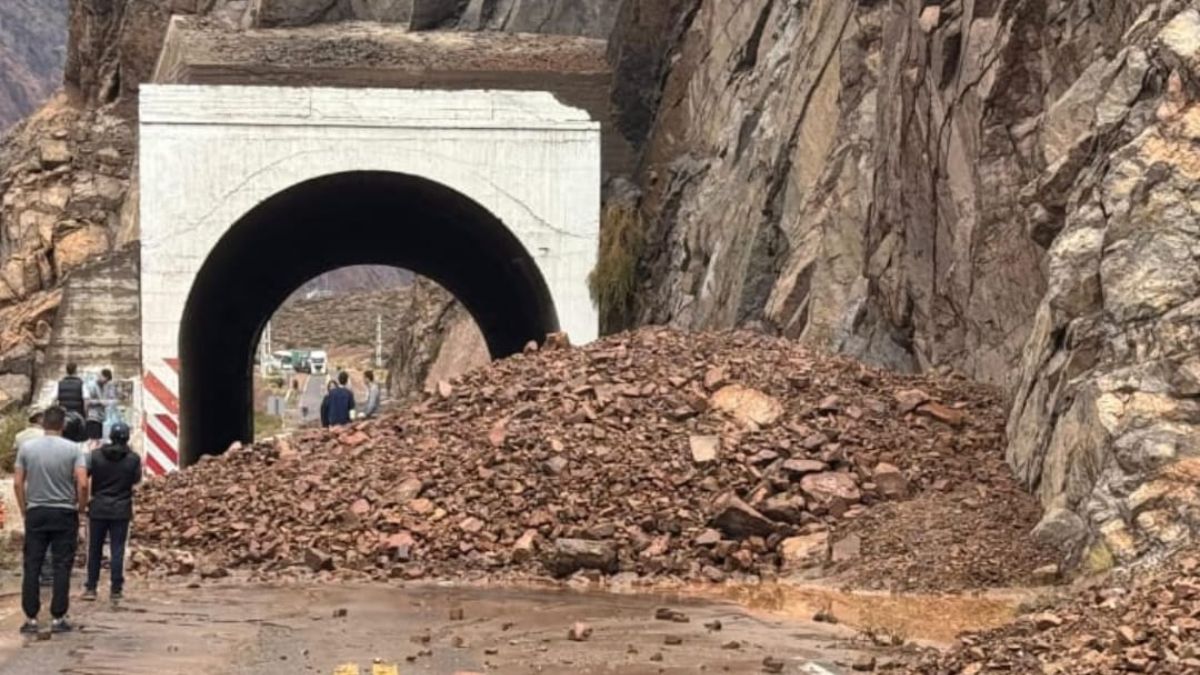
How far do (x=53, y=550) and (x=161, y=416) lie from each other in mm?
12213

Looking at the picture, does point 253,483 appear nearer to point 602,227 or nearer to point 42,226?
point 602,227

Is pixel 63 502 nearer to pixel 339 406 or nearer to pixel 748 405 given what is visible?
pixel 748 405

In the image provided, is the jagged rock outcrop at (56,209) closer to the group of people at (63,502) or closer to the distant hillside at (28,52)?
the group of people at (63,502)

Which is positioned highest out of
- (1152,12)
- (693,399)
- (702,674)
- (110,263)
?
(1152,12)

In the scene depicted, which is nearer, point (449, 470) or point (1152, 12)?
point (1152, 12)

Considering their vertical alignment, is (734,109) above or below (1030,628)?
above

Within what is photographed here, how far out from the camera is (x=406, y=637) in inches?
437

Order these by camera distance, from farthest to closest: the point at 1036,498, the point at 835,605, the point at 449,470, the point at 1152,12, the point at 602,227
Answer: the point at 602,227
the point at 449,470
the point at 1152,12
the point at 1036,498
the point at 835,605

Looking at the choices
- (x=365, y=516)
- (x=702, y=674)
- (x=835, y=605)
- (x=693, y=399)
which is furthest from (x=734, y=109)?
(x=702, y=674)

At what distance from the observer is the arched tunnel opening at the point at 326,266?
25.5 m

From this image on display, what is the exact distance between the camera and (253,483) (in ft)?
54.1

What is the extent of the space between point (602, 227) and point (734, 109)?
8.85 ft

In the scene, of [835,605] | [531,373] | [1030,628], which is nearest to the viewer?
[1030,628]

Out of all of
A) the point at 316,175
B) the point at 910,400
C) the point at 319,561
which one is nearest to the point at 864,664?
the point at 319,561
